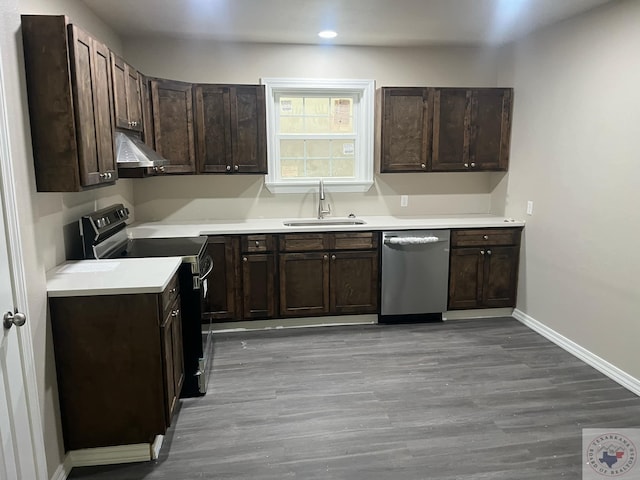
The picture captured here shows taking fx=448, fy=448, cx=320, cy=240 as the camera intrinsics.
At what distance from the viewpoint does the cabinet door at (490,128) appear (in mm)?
4242

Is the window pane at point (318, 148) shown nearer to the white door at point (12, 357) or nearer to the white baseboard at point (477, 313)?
the white baseboard at point (477, 313)

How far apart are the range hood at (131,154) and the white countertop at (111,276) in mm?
604

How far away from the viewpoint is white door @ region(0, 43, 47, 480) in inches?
65.1

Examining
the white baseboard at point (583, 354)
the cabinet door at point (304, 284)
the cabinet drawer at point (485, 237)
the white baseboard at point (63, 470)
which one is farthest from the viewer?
the cabinet drawer at point (485, 237)

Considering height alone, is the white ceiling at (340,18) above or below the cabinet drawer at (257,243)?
above

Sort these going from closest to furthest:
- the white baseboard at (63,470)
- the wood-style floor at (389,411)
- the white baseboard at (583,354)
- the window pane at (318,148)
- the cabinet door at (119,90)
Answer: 1. the white baseboard at (63,470)
2. the wood-style floor at (389,411)
3. the cabinet door at (119,90)
4. the white baseboard at (583,354)
5. the window pane at (318,148)

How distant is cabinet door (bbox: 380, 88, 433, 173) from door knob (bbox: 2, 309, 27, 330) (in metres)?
3.24

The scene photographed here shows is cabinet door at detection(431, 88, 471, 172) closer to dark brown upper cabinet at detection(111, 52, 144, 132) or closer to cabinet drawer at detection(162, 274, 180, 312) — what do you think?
dark brown upper cabinet at detection(111, 52, 144, 132)

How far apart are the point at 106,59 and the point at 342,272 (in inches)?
96.3

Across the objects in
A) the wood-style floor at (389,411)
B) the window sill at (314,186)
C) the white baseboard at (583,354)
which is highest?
the window sill at (314,186)

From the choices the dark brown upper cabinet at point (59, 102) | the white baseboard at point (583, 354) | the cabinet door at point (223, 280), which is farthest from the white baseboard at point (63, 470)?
the white baseboard at point (583, 354)

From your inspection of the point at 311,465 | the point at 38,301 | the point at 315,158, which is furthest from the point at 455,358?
the point at 38,301

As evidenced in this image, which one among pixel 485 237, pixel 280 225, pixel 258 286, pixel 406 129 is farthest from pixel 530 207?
pixel 258 286

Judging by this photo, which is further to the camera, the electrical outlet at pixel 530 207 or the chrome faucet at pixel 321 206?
the chrome faucet at pixel 321 206
